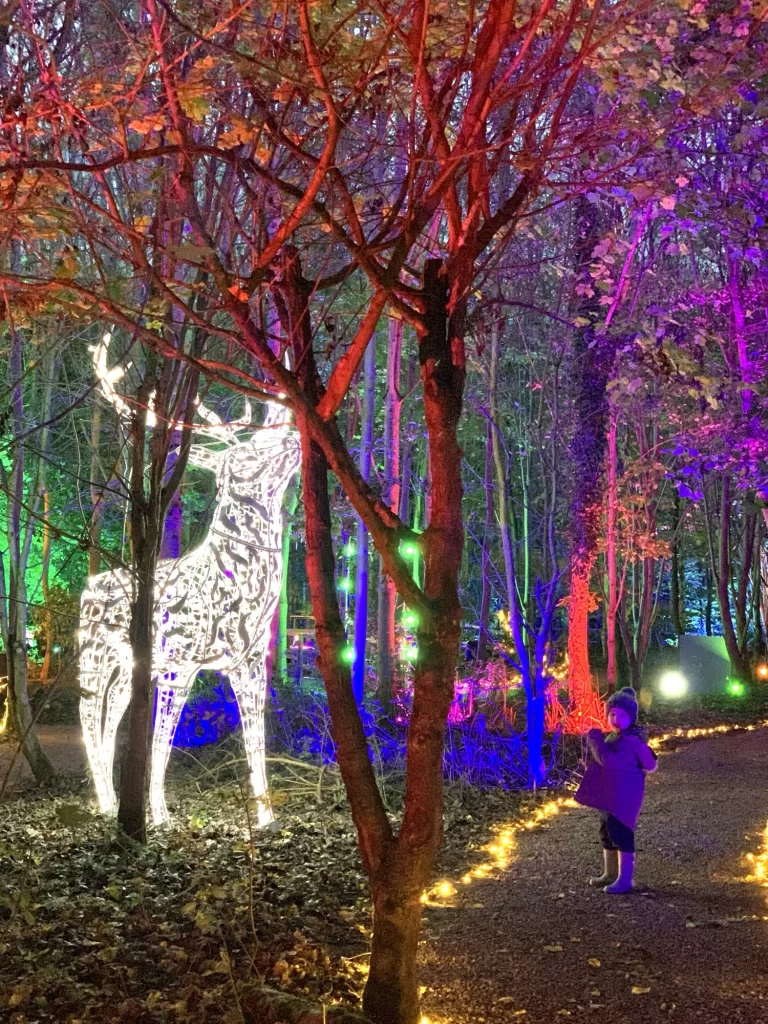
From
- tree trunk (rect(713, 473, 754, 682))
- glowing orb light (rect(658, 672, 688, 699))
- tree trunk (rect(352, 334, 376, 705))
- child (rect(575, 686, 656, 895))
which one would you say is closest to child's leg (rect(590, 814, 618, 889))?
child (rect(575, 686, 656, 895))

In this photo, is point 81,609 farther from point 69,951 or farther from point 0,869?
point 69,951

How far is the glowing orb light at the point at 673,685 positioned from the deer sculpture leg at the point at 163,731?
586 inches

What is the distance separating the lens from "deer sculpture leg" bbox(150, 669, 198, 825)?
7.63 m

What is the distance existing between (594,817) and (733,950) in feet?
12.9

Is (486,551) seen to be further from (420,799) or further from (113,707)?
(420,799)

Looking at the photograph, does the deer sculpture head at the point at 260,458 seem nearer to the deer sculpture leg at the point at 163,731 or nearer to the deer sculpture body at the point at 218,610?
the deer sculpture body at the point at 218,610

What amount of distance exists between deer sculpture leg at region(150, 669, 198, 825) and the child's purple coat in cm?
314

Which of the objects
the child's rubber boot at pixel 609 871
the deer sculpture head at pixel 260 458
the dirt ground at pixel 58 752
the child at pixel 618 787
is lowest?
the dirt ground at pixel 58 752

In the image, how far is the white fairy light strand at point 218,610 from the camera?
741cm

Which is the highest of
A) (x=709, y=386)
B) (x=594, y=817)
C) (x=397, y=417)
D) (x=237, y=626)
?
(x=397, y=417)

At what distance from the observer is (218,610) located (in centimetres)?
754

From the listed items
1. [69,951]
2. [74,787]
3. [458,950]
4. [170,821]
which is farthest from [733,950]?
[74,787]

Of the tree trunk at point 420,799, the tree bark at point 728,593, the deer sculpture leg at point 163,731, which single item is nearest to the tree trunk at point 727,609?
the tree bark at point 728,593

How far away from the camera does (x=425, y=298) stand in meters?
4.15
